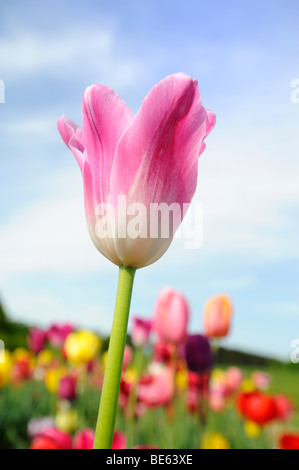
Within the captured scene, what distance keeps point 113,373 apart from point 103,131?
0.54 feet

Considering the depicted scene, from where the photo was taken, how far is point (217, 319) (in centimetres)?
134

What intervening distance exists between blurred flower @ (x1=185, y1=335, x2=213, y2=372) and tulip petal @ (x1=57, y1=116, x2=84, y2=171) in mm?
867

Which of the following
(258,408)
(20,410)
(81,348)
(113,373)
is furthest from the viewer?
(20,410)

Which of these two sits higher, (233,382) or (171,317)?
(233,382)

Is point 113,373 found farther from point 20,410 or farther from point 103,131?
point 20,410

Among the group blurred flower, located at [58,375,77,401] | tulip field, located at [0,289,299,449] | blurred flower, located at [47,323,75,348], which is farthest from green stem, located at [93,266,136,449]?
blurred flower, located at [47,323,75,348]

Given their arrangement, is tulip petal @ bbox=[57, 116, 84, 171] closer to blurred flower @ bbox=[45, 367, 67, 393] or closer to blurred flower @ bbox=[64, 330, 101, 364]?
blurred flower @ bbox=[64, 330, 101, 364]

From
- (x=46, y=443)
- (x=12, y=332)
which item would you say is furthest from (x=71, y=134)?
(x=12, y=332)

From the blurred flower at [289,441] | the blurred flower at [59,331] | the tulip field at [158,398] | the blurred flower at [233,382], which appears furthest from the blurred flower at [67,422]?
the blurred flower at [289,441]

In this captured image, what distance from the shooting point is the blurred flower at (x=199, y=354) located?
1.18 m

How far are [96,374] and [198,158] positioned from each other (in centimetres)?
268

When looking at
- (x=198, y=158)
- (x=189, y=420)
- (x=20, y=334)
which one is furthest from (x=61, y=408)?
(x=20, y=334)

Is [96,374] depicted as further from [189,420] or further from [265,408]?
[265,408]
